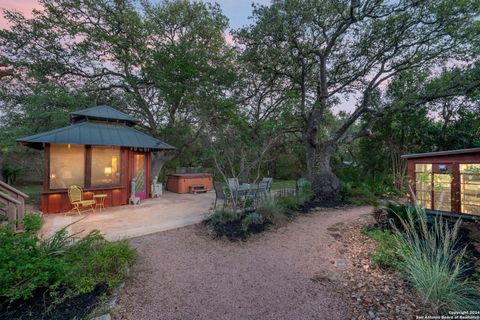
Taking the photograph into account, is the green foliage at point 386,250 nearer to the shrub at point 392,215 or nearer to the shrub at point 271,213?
the shrub at point 392,215

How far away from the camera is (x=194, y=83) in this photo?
8.27 metres

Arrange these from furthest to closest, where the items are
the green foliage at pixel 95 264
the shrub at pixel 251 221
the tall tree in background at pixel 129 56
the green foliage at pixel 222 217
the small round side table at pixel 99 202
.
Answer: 1. the tall tree in background at pixel 129 56
2. the small round side table at pixel 99 202
3. the green foliage at pixel 222 217
4. the shrub at pixel 251 221
5. the green foliage at pixel 95 264

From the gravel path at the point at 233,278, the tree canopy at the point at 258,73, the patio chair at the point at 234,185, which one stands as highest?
the tree canopy at the point at 258,73

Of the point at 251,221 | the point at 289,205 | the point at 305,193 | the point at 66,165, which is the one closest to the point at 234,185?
the point at 251,221

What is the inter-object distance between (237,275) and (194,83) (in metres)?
7.32

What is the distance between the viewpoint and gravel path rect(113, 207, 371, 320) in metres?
2.34

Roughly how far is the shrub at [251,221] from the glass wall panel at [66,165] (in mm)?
5901

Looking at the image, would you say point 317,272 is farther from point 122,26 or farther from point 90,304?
point 122,26

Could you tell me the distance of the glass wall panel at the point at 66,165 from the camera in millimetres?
6512

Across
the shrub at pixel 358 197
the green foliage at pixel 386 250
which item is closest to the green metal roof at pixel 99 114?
the green foliage at pixel 386 250

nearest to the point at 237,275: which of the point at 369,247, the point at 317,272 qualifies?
the point at 317,272

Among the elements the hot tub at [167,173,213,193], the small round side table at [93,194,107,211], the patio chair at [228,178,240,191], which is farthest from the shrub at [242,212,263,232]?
the hot tub at [167,173,213,193]

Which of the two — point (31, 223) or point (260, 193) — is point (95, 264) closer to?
point (31, 223)

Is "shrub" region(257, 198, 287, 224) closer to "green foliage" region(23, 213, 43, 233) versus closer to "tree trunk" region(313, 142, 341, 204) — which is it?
"tree trunk" region(313, 142, 341, 204)
